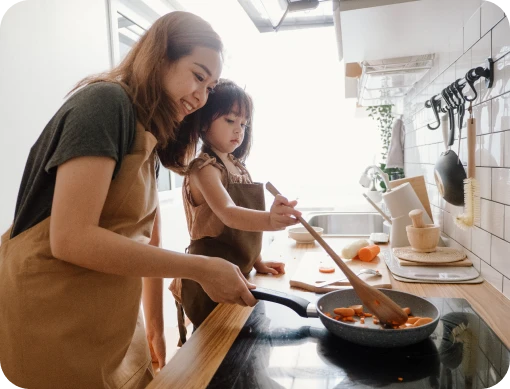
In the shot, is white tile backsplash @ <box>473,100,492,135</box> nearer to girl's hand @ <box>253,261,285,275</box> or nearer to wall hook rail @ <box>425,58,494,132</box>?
wall hook rail @ <box>425,58,494,132</box>

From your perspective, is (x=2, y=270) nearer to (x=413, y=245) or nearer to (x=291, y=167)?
(x=413, y=245)

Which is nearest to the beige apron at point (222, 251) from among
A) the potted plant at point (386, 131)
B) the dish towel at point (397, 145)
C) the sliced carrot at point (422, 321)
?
the sliced carrot at point (422, 321)

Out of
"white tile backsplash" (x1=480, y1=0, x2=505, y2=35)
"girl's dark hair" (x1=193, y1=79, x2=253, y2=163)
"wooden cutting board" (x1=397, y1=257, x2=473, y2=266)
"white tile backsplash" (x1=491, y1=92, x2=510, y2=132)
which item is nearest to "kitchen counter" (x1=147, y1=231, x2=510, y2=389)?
"wooden cutting board" (x1=397, y1=257, x2=473, y2=266)

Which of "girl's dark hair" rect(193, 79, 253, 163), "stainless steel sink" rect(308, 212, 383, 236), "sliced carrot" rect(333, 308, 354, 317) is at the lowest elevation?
"stainless steel sink" rect(308, 212, 383, 236)

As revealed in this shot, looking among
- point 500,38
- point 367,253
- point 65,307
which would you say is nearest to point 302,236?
point 367,253

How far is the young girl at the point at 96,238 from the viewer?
0.59 metres

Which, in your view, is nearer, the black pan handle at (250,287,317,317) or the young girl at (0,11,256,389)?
the young girl at (0,11,256,389)

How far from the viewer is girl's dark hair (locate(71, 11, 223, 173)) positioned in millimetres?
727

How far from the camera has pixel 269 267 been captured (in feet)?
3.84

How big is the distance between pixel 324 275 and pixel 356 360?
46cm

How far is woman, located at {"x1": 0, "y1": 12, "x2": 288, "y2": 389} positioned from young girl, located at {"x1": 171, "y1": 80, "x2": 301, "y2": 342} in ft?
0.95

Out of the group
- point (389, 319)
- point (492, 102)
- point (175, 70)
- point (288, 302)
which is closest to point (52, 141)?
point (175, 70)

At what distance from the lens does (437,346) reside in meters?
0.65

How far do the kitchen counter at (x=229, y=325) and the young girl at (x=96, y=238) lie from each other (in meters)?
0.08
